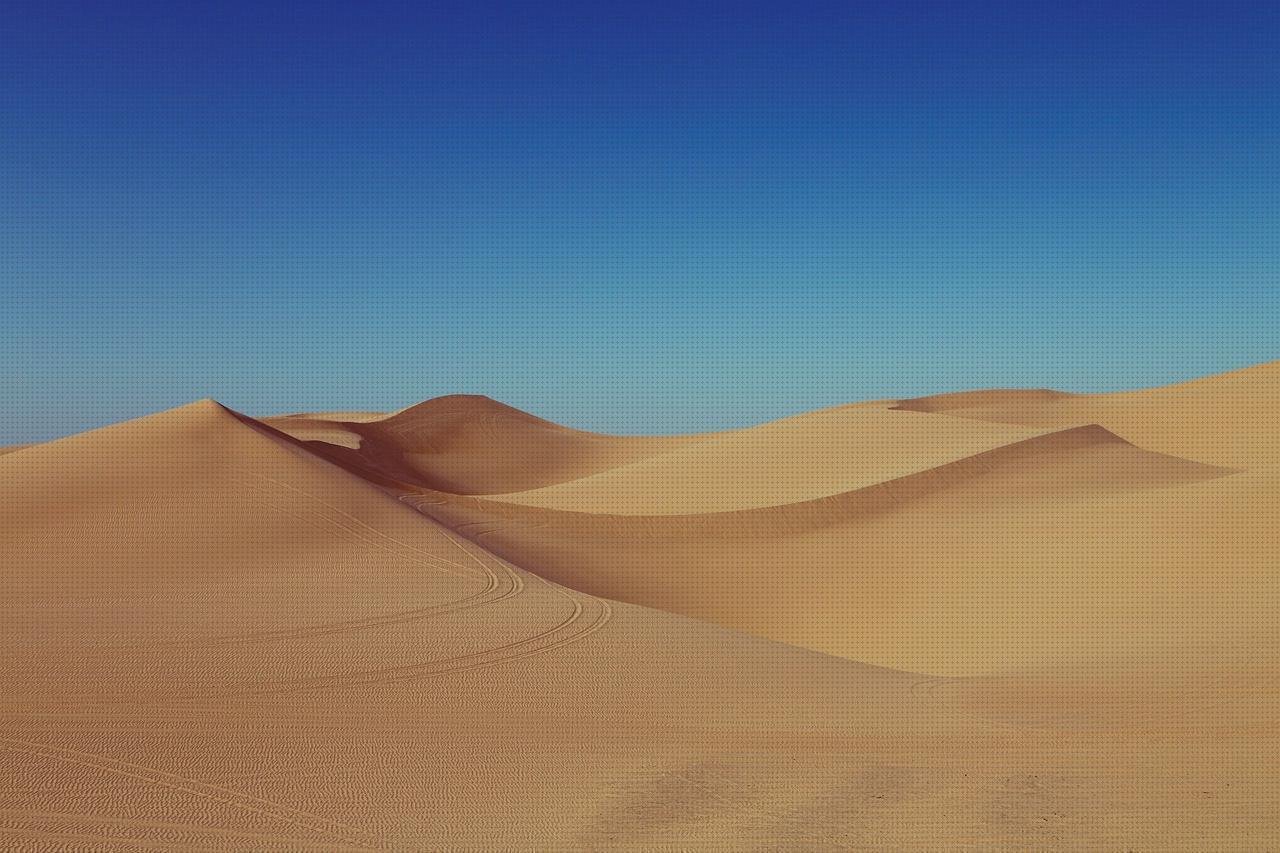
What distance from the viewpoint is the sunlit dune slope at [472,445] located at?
1639 inches

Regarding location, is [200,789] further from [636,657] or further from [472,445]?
[472,445]

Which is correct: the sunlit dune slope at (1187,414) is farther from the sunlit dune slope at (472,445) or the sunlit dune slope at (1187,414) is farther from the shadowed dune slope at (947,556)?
the sunlit dune slope at (472,445)

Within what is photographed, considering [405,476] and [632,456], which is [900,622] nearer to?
[405,476]

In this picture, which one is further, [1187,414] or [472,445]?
[472,445]

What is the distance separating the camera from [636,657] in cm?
1021

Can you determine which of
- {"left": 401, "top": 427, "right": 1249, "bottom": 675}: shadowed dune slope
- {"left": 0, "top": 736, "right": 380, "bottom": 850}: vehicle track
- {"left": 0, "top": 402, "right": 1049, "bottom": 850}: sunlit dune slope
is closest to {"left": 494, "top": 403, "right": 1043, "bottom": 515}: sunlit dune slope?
{"left": 401, "top": 427, "right": 1249, "bottom": 675}: shadowed dune slope

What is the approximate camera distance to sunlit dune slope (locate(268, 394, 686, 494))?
4162 cm

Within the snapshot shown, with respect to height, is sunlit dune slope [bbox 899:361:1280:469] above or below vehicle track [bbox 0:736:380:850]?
above

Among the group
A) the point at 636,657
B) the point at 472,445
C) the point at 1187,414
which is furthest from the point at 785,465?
the point at 1187,414

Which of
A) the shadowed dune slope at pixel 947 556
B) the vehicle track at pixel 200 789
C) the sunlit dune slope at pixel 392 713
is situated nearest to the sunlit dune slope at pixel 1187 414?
the shadowed dune slope at pixel 947 556

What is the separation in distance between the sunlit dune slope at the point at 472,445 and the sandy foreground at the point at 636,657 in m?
17.2

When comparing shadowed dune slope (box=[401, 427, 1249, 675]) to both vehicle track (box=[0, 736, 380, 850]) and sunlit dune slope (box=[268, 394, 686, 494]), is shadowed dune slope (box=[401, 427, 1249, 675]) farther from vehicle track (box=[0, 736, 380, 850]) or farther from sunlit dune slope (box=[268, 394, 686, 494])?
sunlit dune slope (box=[268, 394, 686, 494])

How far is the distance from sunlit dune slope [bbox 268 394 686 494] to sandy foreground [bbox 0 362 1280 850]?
56.5 ft

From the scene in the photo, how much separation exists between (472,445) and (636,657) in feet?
124
